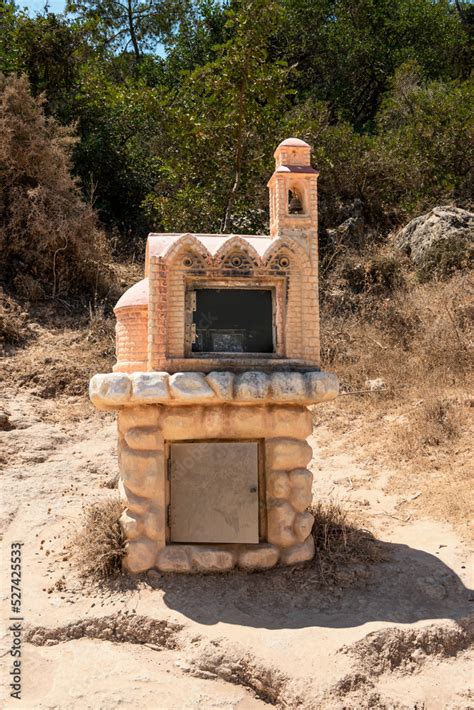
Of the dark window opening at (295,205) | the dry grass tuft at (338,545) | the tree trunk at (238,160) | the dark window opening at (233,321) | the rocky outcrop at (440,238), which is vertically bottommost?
the dry grass tuft at (338,545)

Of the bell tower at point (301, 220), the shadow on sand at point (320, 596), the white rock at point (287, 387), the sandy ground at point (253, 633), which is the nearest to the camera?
the sandy ground at point (253, 633)

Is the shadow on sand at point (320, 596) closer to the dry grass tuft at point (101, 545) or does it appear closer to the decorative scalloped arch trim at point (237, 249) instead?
the dry grass tuft at point (101, 545)

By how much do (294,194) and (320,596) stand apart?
326 cm

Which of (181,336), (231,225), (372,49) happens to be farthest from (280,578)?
(372,49)

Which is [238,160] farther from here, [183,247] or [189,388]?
[189,388]

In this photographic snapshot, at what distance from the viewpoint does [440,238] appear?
1027 centimetres

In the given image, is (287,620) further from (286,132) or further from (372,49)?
(372,49)

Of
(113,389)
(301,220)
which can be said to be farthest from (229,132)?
(113,389)

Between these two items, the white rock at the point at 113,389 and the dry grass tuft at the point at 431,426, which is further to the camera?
the dry grass tuft at the point at 431,426

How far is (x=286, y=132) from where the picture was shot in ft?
36.4

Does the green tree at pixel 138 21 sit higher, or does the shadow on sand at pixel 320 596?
the green tree at pixel 138 21

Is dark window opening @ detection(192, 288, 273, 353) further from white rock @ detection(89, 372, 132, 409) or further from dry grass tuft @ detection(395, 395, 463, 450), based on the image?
dry grass tuft @ detection(395, 395, 463, 450)

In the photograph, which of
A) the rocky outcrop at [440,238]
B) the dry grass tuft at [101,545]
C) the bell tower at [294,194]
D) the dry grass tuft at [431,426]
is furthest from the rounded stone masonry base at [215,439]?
the rocky outcrop at [440,238]

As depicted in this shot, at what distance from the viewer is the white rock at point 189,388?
4598 mm
